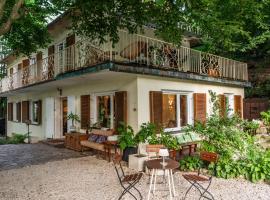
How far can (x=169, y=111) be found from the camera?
38.2 feet

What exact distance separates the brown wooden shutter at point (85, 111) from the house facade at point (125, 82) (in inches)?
1.8

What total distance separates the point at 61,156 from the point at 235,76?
10.7 m

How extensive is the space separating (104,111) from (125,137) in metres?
2.68

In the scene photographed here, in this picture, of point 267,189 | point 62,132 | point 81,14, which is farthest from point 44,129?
point 267,189

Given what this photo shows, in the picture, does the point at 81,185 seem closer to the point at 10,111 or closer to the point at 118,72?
the point at 118,72

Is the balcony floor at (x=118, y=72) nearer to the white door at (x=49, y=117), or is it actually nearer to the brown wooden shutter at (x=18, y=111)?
the white door at (x=49, y=117)

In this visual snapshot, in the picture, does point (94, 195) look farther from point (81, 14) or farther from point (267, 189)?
point (81, 14)

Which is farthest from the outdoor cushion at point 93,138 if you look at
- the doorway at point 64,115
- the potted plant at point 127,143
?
the doorway at point 64,115

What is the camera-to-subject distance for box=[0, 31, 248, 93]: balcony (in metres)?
9.83

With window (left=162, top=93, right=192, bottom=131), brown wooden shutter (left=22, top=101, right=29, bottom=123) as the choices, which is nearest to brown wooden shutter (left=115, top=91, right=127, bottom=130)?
window (left=162, top=93, right=192, bottom=131)

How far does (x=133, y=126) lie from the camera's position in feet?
33.0

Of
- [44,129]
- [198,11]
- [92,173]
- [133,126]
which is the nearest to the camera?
[198,11]

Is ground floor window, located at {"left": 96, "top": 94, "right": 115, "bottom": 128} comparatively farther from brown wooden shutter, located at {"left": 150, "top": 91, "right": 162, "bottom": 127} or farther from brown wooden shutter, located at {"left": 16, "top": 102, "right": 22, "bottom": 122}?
brown wooden shutter, located at {"left": 16, "top": 102, "right": 22, "bottom": 122}

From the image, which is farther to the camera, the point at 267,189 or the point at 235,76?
the point at 235,76
